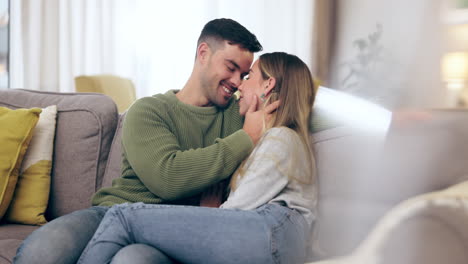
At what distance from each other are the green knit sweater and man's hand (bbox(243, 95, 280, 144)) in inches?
0.7

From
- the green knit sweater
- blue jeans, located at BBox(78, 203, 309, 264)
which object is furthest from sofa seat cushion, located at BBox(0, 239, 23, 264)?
blue jeans, located at BBox(78, 203, 309, 264)

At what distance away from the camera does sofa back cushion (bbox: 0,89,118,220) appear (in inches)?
39.2

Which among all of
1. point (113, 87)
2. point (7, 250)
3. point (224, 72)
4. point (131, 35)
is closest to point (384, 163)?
point (224, 72)

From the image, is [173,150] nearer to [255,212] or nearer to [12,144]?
[255,212]

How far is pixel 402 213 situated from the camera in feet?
0.36

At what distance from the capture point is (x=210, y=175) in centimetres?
74

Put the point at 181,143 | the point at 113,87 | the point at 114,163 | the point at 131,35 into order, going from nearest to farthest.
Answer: the point at 181,143
the point at 114,163
the point at 131,35
the point at 113,87

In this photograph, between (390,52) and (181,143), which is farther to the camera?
(181,143)

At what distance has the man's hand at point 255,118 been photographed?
2.43ft

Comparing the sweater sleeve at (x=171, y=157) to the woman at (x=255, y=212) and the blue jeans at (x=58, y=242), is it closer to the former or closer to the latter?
the woman at (x=255, y=212)

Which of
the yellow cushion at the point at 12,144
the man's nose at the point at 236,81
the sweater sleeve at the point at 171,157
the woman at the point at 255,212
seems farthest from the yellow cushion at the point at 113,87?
the woman at the point at 255,212

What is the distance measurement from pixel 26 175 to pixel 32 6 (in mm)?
1901

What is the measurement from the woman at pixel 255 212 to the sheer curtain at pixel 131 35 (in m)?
0.12

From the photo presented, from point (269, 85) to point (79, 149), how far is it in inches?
20.3
